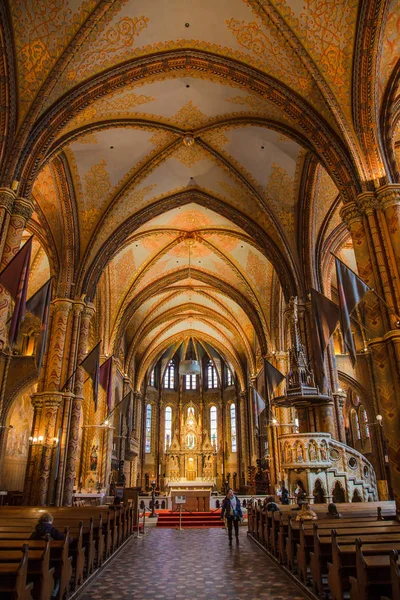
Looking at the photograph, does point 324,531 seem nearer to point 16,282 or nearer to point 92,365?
point 16,282

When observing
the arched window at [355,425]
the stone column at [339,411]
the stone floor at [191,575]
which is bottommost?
the stone floor at [191,575]

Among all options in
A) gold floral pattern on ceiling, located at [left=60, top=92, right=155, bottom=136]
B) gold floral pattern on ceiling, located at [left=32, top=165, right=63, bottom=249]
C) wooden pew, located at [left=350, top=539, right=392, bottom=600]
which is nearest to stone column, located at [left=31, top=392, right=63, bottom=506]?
gold floral pattern on ceiling, located at [left=32, top=165, right=63, bottom=249]

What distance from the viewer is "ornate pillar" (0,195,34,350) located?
372 inches

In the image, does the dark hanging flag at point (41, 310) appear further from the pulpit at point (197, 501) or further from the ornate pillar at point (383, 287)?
the pulpit at point (197, 501)

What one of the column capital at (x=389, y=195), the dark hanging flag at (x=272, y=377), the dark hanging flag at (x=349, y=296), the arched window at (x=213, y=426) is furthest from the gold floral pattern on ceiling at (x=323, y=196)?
the arched window at (x=213, y=426)

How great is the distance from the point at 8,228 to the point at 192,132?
7632mm

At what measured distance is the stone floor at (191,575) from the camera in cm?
592

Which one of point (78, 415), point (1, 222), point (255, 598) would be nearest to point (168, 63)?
point (1, 222)

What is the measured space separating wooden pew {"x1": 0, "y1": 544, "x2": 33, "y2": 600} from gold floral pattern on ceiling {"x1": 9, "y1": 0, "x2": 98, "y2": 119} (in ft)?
33.3

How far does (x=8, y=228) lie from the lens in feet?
33.1

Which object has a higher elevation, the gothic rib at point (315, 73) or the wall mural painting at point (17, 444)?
the gothic rib at point (315, 73)

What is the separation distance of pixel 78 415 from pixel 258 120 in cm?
1115

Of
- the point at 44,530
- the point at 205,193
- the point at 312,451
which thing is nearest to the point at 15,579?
the point at 44,530

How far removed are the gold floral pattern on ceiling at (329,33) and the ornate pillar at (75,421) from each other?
1085 centimetres
